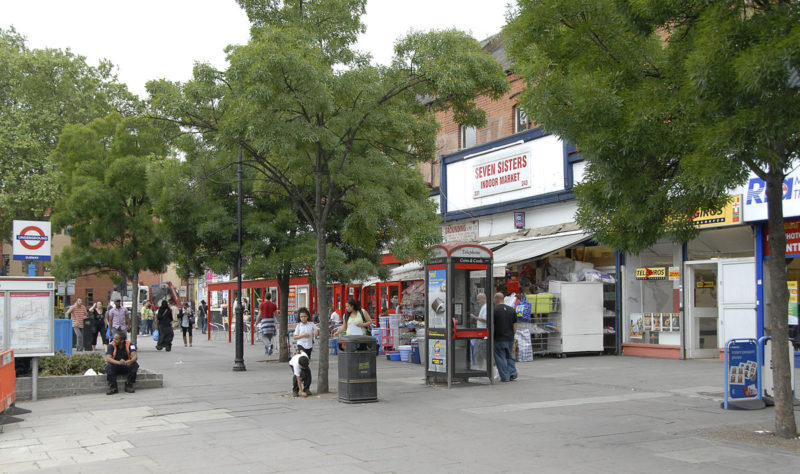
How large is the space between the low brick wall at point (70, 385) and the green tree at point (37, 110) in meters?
25.8

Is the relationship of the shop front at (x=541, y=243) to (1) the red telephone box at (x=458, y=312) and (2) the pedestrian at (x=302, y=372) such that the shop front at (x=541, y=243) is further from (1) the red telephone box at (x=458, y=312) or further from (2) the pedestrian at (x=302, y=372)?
(2) the pedestrian at (x=302, y=372)

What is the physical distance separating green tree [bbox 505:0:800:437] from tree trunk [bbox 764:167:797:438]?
12mm

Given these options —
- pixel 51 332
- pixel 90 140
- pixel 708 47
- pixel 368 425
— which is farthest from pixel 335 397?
pixel 90 140

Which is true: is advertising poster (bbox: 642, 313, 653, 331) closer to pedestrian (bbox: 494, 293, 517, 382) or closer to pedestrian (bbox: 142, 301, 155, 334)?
pedestrian (bbox: 494, 293, 517, 382)

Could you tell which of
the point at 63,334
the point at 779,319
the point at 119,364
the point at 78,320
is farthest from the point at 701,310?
the point at 78,320

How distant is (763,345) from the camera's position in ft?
34.0

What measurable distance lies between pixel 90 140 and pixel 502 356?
19153mm

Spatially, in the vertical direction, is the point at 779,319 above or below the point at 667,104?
below

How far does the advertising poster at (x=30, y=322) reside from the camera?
1289cm

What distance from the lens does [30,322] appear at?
13.1 metres

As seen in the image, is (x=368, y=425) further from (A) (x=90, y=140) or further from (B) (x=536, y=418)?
(A) (x=90, y=140)

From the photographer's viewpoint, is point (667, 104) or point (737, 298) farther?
point (737, 298)

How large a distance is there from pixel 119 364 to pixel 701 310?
13.4m

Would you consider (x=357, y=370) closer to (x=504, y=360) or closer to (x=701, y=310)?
(x=504, y=360)
